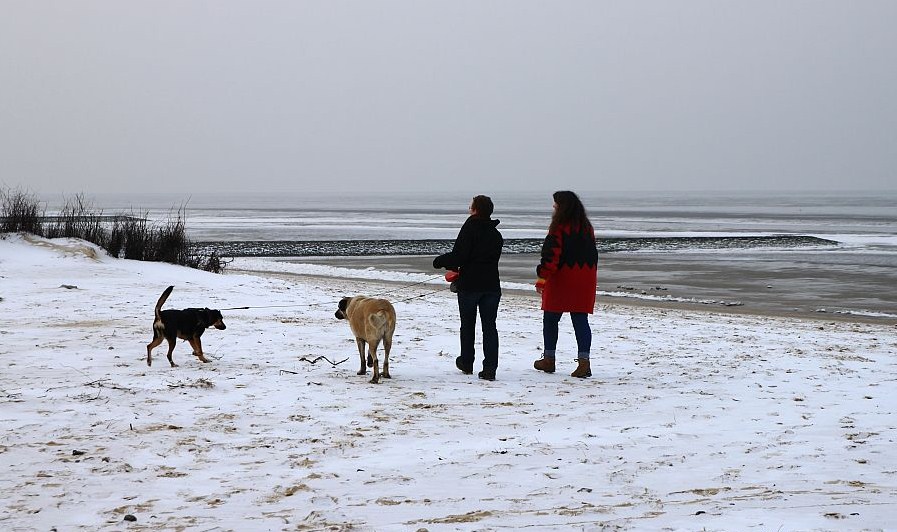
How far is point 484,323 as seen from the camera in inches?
346

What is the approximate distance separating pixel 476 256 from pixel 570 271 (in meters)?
0.96

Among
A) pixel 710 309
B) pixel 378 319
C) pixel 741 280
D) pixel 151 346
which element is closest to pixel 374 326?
pixel 378 319

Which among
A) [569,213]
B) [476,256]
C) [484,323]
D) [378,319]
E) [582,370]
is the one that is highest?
[569,213]

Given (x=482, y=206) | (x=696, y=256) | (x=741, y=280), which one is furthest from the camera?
(x=696, y=256)

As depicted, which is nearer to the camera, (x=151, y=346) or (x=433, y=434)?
(x=433, y=434)

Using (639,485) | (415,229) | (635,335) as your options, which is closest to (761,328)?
(635,335)

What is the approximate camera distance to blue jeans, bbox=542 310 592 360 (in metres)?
8.80

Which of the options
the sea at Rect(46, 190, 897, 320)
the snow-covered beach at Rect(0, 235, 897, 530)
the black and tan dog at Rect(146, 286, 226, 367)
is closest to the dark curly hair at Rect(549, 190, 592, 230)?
the snow-covered beach at Rect(0, 235, 897, 530)

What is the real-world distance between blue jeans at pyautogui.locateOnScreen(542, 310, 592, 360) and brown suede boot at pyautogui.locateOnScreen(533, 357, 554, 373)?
5 cm

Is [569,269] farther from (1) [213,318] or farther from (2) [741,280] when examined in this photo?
(2) [741,280]

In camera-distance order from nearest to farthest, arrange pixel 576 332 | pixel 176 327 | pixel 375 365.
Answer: pixel 375 365 → pixel 176 327 → pixel 576 332

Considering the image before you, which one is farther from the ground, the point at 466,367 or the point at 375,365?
the point at 375,365

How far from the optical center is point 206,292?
14539 mm

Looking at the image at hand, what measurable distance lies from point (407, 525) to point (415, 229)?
1853 inches
